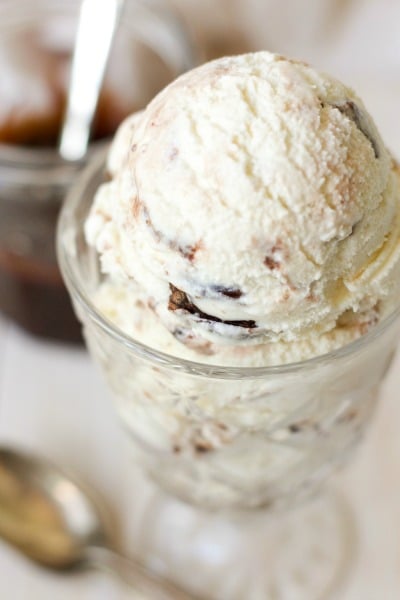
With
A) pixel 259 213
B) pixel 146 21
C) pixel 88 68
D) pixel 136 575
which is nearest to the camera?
pixel 259 213

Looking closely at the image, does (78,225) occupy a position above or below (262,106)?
below

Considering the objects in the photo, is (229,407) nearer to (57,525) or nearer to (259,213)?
(259,213)

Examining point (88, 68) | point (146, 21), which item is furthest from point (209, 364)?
point (146, 21)

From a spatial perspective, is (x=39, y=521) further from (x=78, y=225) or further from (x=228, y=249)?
(x=228, y=249)

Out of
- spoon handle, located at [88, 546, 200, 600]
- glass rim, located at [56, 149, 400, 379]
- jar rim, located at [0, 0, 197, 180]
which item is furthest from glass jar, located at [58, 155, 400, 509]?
jar rim, located at [0, 0, 197, 180]

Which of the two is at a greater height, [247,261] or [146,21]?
[247,261]

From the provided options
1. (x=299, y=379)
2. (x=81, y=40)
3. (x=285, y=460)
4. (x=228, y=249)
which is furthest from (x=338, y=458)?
(x=81, y=40)
